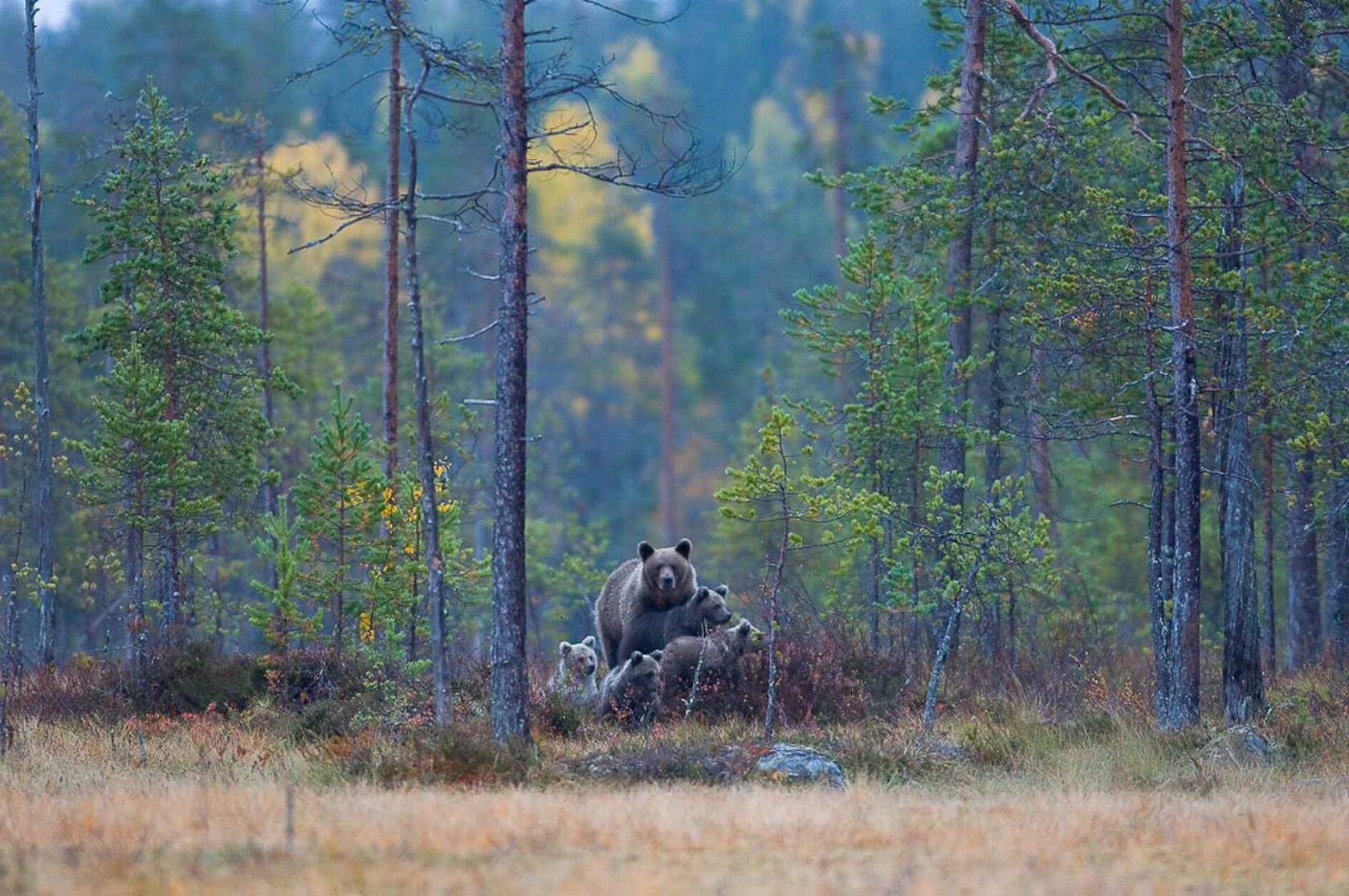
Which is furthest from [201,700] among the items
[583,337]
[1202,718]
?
[583,337]

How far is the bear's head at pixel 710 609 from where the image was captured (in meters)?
19.9

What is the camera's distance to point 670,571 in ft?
66.3

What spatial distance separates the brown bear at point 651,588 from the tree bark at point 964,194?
4.29 metres

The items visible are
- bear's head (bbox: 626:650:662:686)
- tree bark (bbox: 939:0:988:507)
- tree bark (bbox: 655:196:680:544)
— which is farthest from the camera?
tree bark (bbox: 655:196:680:544)

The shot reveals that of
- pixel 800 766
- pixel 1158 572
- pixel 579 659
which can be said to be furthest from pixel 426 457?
pixel 1158 572

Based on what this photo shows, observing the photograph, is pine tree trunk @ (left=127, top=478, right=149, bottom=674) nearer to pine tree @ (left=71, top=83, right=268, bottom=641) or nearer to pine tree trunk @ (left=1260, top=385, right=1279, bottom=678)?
pine tree @ (left=71, top=83, right=268, bottom=641)

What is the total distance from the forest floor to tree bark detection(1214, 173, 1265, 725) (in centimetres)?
181

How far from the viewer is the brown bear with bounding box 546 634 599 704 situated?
64.7 ft

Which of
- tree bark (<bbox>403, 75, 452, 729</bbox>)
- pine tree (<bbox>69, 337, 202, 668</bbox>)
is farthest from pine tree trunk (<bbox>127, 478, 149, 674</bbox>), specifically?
tree bark (<bbox>403, 75, 452, 729</bbox>)

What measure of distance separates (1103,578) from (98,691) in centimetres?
2400

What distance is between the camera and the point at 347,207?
46.5 feet

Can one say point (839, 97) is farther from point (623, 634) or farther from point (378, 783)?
point (378, 783)

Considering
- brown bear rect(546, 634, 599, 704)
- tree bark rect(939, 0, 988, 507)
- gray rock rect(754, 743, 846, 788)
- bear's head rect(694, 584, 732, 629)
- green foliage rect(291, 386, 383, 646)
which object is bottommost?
gray rock rect(754, 743, 846, 788)

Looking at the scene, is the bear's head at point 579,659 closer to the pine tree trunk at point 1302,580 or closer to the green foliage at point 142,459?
the green foliage at point 142,459
